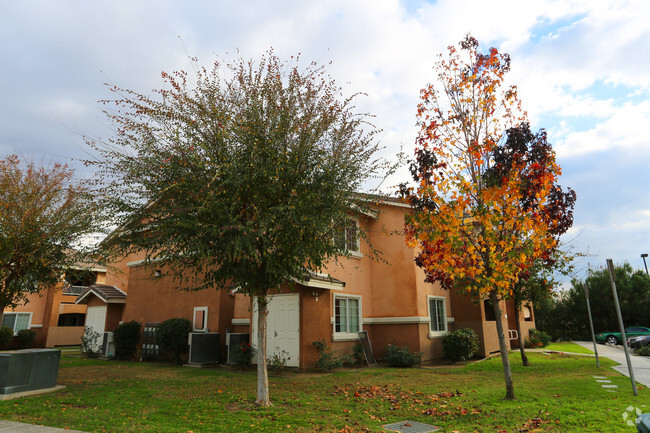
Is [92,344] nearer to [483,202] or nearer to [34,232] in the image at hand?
[34,232]

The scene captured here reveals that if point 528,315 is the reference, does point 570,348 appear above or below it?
below

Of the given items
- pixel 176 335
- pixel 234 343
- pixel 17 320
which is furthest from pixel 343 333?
pixel 17 320

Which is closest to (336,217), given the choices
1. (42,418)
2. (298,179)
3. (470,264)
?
(298,179)

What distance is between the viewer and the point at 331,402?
8.88m

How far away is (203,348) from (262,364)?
736cm

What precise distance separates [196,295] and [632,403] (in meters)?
14.6

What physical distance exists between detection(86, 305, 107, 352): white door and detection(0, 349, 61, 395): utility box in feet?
33.0

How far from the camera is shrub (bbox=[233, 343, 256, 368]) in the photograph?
14.3 meters

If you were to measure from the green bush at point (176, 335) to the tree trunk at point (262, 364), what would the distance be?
330 inches

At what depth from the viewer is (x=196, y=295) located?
55.7 feet

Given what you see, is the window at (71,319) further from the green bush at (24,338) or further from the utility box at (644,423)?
the utility box at (644,423)

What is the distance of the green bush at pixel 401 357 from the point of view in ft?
49.2

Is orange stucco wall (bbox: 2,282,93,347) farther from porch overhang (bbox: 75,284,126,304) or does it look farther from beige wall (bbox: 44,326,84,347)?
porch overhang (bbox: 75,284,126,304)

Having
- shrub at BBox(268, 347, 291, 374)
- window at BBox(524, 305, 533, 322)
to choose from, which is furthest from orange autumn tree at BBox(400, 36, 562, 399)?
window at BBox(524, 305, 533, 322)
